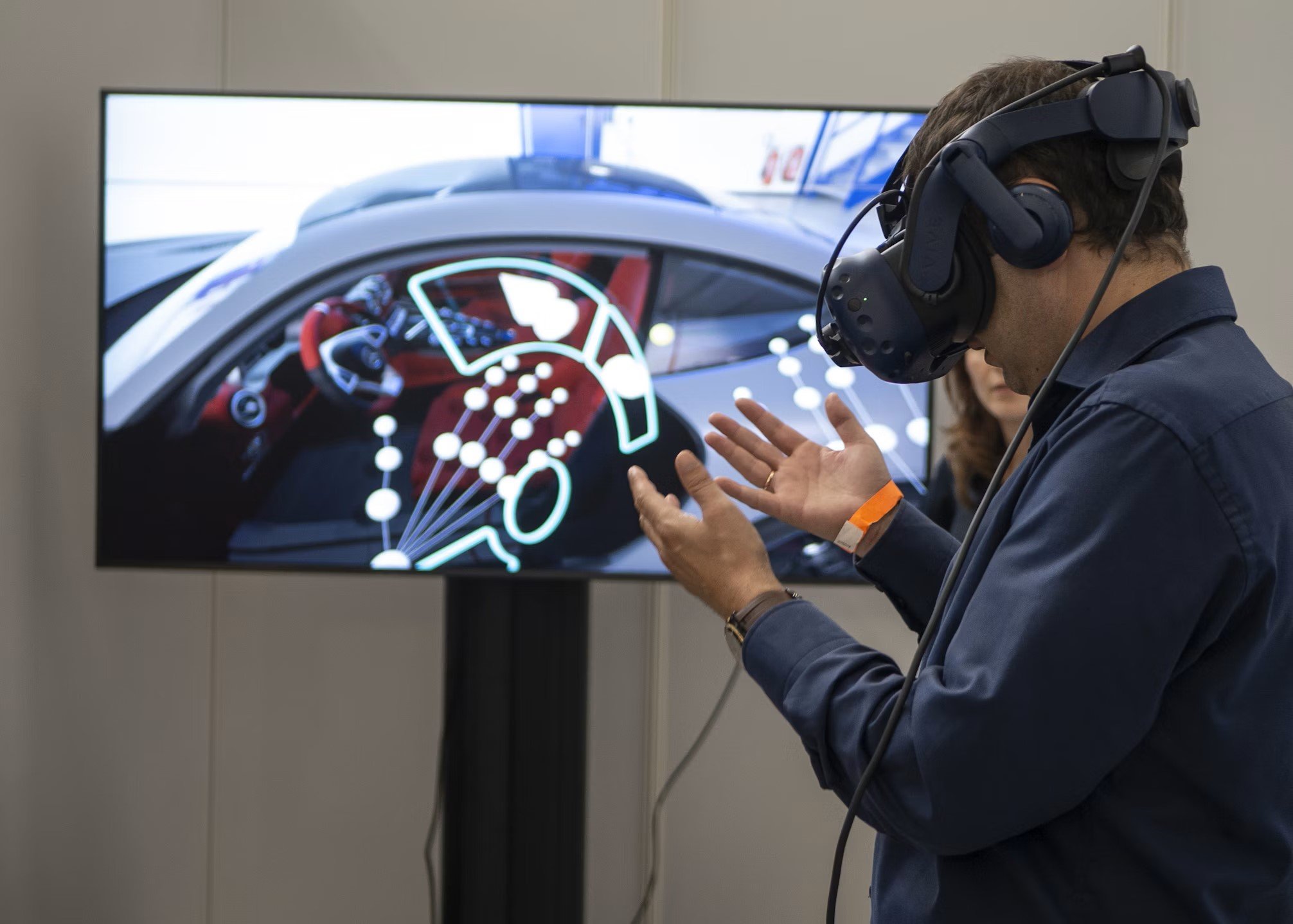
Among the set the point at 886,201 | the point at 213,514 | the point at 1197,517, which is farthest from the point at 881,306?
the point at 213,514

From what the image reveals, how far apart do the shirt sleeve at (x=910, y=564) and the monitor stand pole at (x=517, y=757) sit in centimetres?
89

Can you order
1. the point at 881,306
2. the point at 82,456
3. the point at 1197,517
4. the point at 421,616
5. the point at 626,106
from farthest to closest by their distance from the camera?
the point at 421,616 → the point at 82,456 → the point at 626,106 → the point at 881,306 → the point at 1197,517

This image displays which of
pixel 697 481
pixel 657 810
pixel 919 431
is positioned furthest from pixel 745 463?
pixel 657 810

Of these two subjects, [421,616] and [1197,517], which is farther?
[421,616]

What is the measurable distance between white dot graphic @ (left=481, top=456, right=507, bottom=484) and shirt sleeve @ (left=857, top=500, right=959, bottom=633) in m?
0.91

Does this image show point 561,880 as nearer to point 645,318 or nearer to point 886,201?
point 645,318

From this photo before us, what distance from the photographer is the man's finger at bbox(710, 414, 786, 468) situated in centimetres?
128

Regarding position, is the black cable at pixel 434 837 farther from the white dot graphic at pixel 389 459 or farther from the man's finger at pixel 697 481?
the man's finger at pixel 697 481

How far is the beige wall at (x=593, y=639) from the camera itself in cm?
239

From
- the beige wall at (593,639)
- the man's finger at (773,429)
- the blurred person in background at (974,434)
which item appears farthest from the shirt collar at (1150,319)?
the beige wall at (593,639)

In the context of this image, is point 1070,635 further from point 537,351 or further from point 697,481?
point 537,351

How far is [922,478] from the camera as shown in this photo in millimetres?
2018

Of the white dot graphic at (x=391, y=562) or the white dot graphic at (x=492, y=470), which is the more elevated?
the white dot graphic at (x=492, y=470)

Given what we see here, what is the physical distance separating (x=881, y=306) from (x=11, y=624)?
1.67 m
